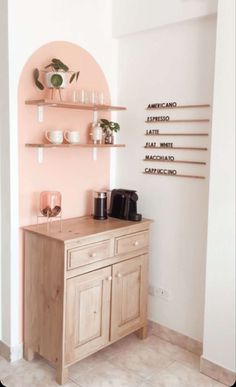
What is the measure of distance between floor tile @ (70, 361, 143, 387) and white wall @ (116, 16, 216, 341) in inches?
22.4

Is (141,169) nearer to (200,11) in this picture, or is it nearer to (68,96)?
(68,96)

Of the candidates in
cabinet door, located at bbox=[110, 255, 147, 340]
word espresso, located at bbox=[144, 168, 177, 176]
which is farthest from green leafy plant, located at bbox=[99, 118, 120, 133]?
cabinet door, located at bbox=[110, 255, 147, 340]

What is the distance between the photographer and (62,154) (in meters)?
2.82

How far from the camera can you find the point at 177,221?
2873 millimetres

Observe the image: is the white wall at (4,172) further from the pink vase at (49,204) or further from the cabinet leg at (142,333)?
the cabinet leg at (142,333)

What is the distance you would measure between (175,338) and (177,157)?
52.2 inches

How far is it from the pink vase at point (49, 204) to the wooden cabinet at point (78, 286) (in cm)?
10

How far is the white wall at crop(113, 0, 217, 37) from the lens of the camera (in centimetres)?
255

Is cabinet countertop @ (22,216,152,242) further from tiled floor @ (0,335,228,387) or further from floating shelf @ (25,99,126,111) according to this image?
tiled floor @ (0,335,228,387)

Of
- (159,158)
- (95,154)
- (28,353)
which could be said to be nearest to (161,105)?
(159,158)

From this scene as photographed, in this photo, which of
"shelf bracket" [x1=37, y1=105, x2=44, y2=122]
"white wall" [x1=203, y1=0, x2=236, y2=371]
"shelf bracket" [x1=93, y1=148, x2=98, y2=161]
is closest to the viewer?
"white wall" [x1=203, y1=0, x2=236, y2=371]

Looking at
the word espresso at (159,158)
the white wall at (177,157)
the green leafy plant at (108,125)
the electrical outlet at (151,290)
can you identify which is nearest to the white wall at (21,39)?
the white wall at (177,157)

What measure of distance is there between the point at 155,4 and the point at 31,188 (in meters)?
1.53

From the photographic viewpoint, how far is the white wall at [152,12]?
255 centimetres
